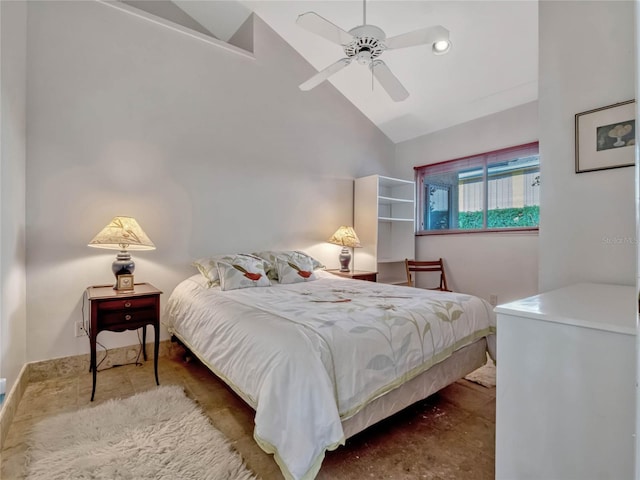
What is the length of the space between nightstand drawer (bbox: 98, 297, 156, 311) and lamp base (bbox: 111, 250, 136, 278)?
27cm

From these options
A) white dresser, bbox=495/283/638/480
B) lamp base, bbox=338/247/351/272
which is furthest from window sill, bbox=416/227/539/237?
white dresser, bbox=495/283/638/480

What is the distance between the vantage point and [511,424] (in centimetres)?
95

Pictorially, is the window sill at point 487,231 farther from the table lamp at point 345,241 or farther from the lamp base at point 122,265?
the lamp base at point 122,265

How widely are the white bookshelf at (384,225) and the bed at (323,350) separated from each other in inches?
64.2

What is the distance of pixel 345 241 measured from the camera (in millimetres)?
3629

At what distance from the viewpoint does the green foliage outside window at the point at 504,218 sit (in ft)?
10.8

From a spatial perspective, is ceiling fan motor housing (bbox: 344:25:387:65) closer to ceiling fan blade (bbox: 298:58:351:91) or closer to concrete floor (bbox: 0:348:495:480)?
ceiling fan blade (bbox: 298:58:351:91)

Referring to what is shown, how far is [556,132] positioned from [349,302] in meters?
1.50

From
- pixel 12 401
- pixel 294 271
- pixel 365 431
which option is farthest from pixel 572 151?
pixel 12 401

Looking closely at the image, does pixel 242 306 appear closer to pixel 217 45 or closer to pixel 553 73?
pixel 553 73

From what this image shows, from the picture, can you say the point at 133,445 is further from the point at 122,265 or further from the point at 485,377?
→ the point at 485,377

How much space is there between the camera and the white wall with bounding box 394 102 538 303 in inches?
129

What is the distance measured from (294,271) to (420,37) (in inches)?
78.8


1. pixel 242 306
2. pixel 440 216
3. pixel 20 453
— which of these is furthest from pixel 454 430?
pixel 440 216
